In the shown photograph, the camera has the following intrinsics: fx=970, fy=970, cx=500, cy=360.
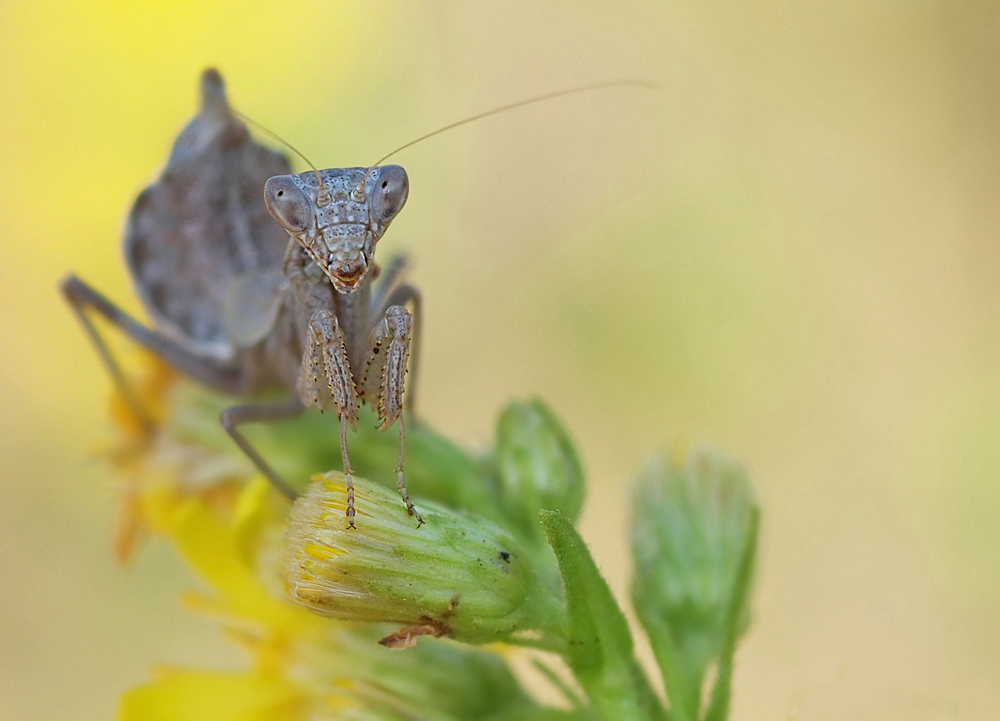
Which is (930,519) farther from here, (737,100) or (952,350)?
(737,100)

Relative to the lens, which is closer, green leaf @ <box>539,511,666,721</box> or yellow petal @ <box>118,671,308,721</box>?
green leaf @ <box>539,511,666,721</box>

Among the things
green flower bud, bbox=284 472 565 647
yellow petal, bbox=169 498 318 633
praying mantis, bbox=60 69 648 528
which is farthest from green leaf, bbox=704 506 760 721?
yellow petal, bbox=169 498 318 633

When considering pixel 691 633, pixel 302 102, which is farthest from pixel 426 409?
pixel 691 633

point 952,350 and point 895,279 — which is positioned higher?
point 895,279

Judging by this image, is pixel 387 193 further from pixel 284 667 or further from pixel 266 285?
pixel 284 667

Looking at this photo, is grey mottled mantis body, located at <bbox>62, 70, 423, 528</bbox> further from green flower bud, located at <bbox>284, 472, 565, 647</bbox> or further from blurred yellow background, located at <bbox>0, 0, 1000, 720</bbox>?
blurred yellow background, located at <bbox>0, 0, 1000, 720</bbox>
